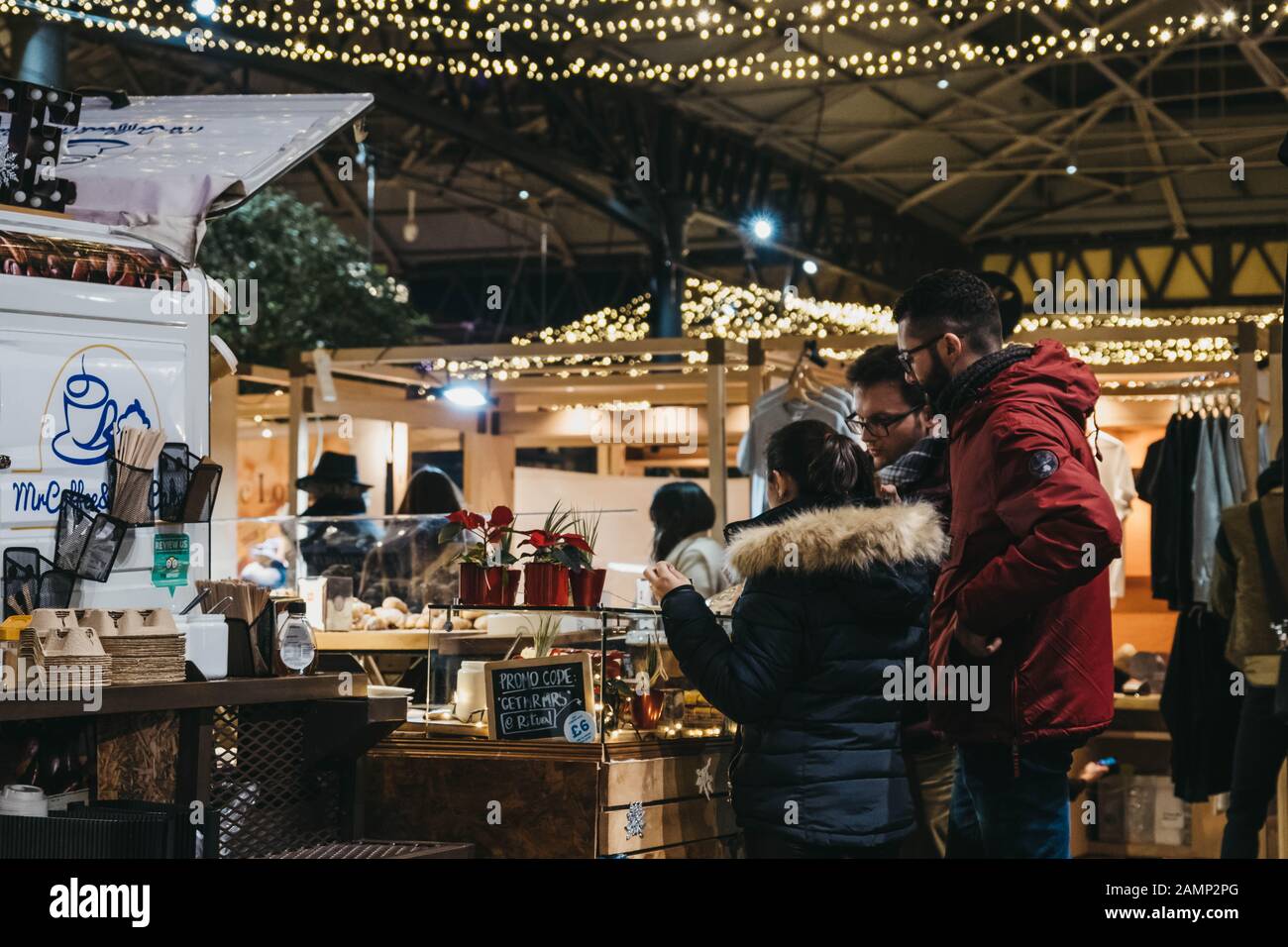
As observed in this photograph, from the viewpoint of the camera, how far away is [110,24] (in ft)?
27.0

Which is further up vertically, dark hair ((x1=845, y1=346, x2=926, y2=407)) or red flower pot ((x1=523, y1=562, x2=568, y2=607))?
dark hair ((x1=845, y1=346, x2=926, y2=407))

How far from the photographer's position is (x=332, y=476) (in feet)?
24.0

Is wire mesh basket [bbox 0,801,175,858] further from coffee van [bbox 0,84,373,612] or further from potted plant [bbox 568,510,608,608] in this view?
potted plant [bbox 568,510,608,608]

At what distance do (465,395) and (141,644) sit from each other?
19.6ft

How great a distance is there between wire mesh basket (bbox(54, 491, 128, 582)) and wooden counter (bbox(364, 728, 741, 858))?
93 centimetres

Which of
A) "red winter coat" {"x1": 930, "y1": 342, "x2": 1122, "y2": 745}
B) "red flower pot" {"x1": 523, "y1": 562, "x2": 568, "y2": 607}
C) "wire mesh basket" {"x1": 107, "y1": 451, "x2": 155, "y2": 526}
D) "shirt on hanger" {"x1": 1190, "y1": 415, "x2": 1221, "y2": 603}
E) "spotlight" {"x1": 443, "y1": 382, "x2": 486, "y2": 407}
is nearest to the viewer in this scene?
"red winter coat" {"x1": 930, "y1": 342, "x2": 1122, "y2": 745}

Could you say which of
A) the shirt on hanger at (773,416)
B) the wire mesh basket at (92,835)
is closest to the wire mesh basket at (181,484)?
the wire mesh basket at (92,835)

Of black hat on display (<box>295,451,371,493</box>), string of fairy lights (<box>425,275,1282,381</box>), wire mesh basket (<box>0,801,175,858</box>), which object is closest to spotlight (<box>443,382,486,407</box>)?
black hat on display (<box>295,451,371,493</box>)

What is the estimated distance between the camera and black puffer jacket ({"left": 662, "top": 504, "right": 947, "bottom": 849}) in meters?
3.35

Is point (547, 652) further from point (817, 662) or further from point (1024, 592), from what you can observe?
point (1024, 592)
